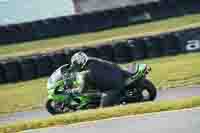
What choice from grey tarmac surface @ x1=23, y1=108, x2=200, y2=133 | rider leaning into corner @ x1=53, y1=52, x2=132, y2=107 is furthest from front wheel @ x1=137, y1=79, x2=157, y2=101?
grey tarmac surface @ x1=23, y1=108, x2=200, y2=133

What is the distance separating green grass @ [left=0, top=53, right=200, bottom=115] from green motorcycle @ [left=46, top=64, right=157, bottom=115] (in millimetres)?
1925

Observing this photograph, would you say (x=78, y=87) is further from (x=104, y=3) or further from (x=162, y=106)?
(x=104, y=3)

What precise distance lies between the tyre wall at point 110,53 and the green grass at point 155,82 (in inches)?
10.3

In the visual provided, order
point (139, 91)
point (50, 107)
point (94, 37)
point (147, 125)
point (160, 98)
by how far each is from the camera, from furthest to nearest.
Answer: point (94, 37) < point (50, 107) < point (160, 98) < point (139, 91) < point (147, 125)

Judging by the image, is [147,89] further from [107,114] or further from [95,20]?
[95,20]

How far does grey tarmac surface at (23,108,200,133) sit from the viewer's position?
7863 mm

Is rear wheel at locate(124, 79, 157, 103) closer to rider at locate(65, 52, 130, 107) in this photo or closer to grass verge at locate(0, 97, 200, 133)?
rider at locate(65, 52, 130, 107)

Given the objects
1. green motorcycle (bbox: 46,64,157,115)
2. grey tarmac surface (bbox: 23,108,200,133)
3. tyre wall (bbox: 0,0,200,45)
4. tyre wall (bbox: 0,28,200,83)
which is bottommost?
grey tarmac surface (bbox: 23,108,200,133)

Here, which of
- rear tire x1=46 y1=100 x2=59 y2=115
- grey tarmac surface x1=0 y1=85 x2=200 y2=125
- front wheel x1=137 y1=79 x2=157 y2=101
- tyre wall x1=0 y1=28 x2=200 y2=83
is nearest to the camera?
front wheel x1=137 y1=79 x2=157 y2=101

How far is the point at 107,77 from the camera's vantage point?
12.2 metres

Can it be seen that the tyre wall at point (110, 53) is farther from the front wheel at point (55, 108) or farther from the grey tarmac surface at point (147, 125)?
the grey tarmac surface at point (147, 125)

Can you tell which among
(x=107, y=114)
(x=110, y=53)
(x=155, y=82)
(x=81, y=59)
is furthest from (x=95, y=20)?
(x=107, y=114)

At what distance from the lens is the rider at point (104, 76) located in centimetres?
1212

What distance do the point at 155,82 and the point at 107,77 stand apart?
3.26 metres
